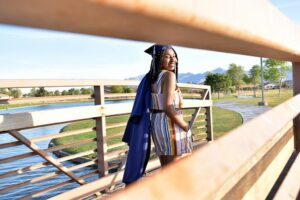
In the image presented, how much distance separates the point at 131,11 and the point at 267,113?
0.82 metres

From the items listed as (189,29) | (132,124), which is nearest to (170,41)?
(189,29)

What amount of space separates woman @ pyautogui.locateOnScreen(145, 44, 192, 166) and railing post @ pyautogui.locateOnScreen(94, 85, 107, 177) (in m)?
1.10

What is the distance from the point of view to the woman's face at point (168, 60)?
Answer: 3494 millimetres

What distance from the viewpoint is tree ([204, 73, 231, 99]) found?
7250 centimetres

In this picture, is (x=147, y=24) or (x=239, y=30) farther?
(x=239, y=30)

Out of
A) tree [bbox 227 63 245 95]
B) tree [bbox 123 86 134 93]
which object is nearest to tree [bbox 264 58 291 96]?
tree [bbox 227 63 245 95]

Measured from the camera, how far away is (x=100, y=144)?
15.4 feet

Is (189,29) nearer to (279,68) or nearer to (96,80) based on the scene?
(96,80)

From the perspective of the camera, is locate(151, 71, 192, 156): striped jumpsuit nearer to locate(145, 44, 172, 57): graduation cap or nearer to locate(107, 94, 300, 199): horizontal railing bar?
locate(145, 44, 172, 57): graduation cap

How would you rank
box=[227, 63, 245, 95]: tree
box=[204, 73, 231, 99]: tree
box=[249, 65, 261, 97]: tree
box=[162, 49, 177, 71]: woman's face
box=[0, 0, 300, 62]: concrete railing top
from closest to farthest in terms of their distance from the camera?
box=[0, 0, 300, 62]: concrete railing top, box=[162, 49, 177, 71]: woman's face, box=[204, 73, 231, 99]: tree, box=[249, 65, 261, 97]: tree, box=[227, 63, 245, 95]: tree

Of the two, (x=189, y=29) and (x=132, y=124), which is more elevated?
Answer: (x=189, y=29)

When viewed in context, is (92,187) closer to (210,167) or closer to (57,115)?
(57,115)

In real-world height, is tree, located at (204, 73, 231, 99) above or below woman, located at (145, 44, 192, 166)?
above

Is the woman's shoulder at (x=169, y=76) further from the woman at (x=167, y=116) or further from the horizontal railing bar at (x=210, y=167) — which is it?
the horizontal railing bar at (x=210, y=167)
